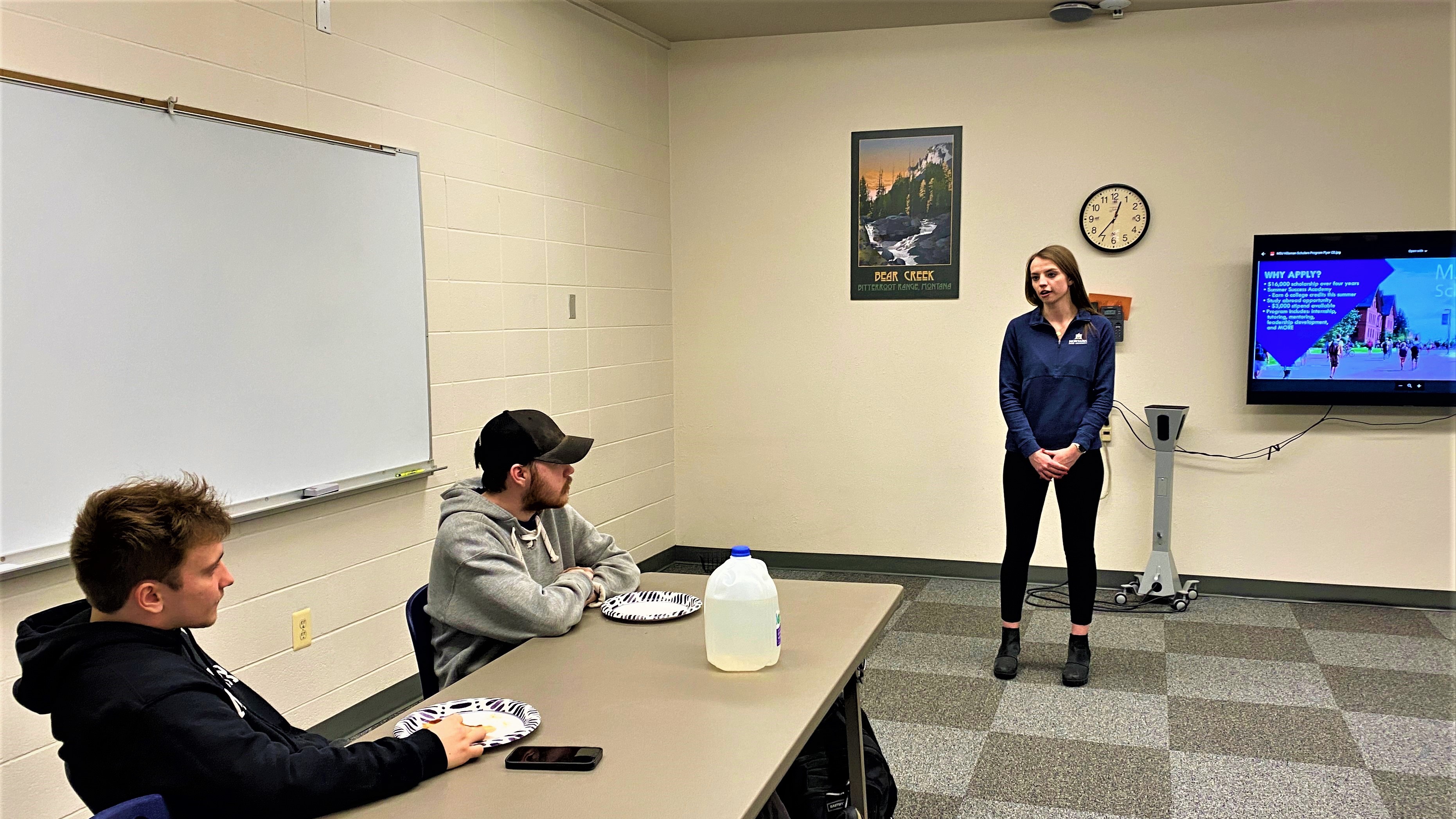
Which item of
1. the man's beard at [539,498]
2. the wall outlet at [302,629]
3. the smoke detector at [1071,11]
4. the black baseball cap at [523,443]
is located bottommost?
the wall outlet at [302,629]

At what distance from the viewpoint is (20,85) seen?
7.39 feet

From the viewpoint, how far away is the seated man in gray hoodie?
2012 mm

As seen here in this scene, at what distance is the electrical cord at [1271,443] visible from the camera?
14.7 feet

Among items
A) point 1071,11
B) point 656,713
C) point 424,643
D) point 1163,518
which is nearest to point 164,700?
point 656,713

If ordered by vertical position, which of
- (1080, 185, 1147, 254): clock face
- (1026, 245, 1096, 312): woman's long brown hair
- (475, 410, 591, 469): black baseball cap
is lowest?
(475, 410, 591, 469): black baseball cap

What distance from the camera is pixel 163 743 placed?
1.27m

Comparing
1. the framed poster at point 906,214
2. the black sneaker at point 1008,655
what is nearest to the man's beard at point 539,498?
the black sneaker at point 1008,655

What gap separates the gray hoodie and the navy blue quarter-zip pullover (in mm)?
1936

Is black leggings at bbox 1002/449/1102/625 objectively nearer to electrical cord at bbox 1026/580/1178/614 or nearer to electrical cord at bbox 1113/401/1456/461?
electrical cord at bbox 1026/580/1178/614

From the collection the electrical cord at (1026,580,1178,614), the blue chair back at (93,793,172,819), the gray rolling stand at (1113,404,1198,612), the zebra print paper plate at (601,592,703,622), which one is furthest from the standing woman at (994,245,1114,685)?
the blue chair back at (93,793,172,819)

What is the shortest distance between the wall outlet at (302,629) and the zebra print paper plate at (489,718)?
1.55 meters

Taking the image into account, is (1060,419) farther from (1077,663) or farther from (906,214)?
(906,214)

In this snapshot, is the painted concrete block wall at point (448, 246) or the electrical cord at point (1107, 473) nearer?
the painted concrete block wall at point (448, 246)

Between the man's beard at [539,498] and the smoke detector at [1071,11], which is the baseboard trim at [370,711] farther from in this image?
the smoke detector at [1071,11]
